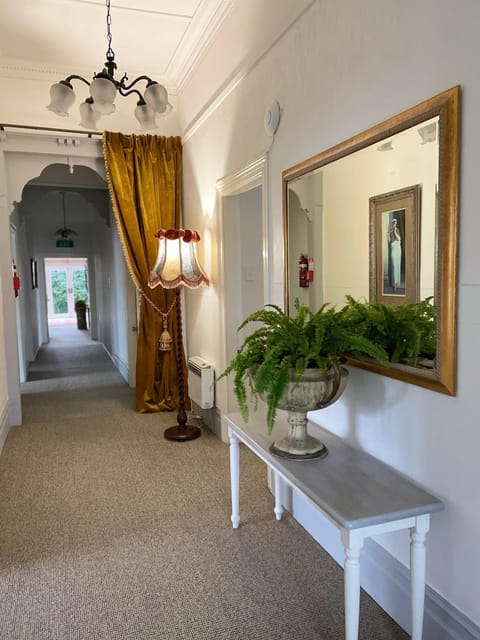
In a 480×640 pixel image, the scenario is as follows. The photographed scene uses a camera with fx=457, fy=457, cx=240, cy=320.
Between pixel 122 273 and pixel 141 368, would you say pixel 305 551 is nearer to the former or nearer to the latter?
pixel 141 368

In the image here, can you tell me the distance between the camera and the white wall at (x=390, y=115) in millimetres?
1353

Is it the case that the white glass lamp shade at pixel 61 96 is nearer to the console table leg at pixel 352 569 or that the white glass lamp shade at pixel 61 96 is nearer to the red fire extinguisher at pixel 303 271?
the red fire extinguisher at pixel 303 271

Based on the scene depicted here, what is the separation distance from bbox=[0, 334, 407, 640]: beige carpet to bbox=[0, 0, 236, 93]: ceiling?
316 cm

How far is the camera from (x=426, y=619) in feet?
5.27

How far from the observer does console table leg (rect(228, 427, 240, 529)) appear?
2.38 metres

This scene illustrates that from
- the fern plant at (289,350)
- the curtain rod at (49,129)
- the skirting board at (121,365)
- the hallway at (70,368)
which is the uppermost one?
the curtain rod at (49,129)

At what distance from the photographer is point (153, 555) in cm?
229

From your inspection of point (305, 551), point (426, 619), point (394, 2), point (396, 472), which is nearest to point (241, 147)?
point (394, 2)

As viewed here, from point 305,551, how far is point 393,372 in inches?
45.1

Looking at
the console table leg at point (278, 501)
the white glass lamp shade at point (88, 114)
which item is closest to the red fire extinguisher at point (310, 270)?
the console table leg at point (278, 501)

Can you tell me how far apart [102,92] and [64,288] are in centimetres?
1490

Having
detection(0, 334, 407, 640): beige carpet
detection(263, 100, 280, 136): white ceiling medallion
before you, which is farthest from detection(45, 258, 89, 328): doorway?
detection(263, 100, 280, 136): white ceiling medallion

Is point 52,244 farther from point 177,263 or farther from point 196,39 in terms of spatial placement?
point 196,39

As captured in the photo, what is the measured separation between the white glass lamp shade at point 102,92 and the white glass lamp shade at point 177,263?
113 centimetres
